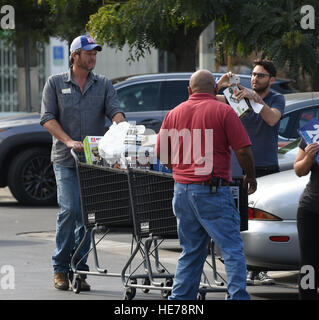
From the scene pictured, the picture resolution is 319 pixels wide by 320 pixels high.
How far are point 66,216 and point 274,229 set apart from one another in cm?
167

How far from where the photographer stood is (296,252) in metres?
7.82

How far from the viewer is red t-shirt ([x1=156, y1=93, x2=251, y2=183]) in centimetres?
638

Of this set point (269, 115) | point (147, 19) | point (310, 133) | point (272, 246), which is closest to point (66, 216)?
point (272, 246)

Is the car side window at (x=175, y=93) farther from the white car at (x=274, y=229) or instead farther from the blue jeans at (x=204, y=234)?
the blue jeans at (x=204, y=234)

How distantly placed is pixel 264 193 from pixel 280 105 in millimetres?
814

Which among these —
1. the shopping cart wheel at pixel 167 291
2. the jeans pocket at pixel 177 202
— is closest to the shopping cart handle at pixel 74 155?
the shopping cart wheel at pixel 167 291

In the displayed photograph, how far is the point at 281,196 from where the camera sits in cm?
799

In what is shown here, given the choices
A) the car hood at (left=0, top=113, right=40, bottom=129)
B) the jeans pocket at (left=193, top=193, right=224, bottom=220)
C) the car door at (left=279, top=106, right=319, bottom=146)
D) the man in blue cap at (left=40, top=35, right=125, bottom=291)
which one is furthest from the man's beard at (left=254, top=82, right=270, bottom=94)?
the car hood at (left=0, top=113, right=40, bottom=129)

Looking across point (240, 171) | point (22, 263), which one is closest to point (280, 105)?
point (240, 171)

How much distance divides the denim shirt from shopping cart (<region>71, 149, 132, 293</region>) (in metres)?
0.35

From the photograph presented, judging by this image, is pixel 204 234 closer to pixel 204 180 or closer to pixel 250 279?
pixel 204 180

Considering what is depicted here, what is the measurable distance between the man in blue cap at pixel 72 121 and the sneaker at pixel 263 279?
156 cm

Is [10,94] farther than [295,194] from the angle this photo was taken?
Yes
